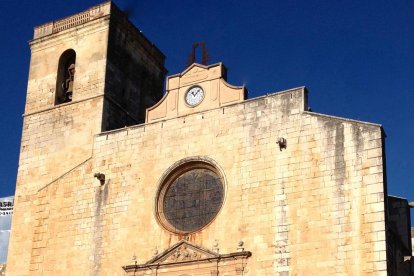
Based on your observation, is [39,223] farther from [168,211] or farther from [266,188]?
[266,188]

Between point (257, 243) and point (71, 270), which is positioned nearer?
point (257, 243)

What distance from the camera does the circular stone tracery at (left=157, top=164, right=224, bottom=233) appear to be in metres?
21.6

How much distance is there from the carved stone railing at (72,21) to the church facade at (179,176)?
0.16 feet

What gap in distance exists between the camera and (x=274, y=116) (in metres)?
21.2

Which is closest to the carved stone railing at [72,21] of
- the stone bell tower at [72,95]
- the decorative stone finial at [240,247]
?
the stone bell tower at [72,95]

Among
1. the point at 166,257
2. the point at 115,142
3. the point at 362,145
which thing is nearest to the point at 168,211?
the point at 166,257

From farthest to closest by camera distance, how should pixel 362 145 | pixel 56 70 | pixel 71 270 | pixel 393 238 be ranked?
pixel 56 70 → pixel 71 270 → pixel 393 238 → pixel 362 145

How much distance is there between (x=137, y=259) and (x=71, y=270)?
2.16 m

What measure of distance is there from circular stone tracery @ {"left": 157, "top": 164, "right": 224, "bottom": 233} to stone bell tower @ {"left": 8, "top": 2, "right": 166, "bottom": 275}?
131 inches

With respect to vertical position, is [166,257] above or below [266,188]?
below

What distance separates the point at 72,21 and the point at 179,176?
7583mm

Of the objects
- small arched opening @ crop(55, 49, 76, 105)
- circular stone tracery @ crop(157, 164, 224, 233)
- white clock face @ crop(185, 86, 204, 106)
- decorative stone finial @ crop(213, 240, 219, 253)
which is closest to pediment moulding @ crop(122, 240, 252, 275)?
decorative stone finial @ crop(213, 240, 219, 253)

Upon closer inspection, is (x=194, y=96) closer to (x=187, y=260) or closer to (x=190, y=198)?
(x=190, y=198)

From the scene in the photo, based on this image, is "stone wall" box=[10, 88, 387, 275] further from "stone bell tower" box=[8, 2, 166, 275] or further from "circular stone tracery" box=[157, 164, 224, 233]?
"stone bell tower" box=[8, 2, 166, 275]
